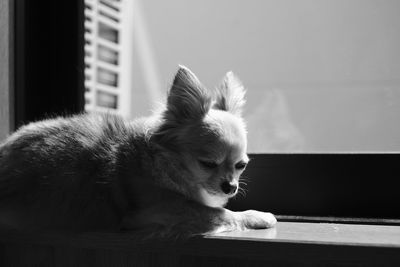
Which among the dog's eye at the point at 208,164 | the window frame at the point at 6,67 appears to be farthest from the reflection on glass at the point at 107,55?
the dog's eye at the point at 208,164

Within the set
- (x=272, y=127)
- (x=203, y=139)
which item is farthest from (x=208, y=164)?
(x=272, y=127)

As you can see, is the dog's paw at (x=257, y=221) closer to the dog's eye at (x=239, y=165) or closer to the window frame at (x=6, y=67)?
the dog's eye at (x=239, y=165)

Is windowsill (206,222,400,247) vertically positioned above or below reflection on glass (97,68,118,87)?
below

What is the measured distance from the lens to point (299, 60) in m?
1.44

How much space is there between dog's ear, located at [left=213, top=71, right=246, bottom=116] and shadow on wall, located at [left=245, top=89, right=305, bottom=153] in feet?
0.77

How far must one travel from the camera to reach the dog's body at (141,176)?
1.09 m

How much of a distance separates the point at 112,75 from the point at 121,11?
22 centimetres

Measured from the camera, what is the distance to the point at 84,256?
1086 millimetres

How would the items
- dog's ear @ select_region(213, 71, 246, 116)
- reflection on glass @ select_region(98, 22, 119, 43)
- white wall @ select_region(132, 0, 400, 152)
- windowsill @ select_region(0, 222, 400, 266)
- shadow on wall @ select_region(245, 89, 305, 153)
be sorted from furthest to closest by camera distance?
1. reflection on glass @ select_region(98, 22, 119, 43)
2. shadow on wall @ select_region(245, 89, 305, 153)
3. white wall @ select_region(132, 0, 400, 152)
4. dog's ear @ select_region(213, 71, 246, 116)
5. windowsill @ select_region(0, 222, 400, 266)

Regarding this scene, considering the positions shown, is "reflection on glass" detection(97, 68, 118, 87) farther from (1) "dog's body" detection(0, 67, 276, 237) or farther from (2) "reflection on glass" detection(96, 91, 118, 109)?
(1) "dog's body" detection(0, 67, 276, 237)

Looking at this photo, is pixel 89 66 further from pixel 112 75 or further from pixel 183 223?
pixel 183 223

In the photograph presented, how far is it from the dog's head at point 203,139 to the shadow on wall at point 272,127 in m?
0.31

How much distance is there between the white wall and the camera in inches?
53.4

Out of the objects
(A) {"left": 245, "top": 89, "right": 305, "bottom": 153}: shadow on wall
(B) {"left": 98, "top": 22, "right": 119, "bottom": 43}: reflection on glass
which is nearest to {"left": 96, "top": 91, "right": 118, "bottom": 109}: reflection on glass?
(B) {"left": 98, "top": 22, "right": 119, "bottom": 43}: reflection on glass
